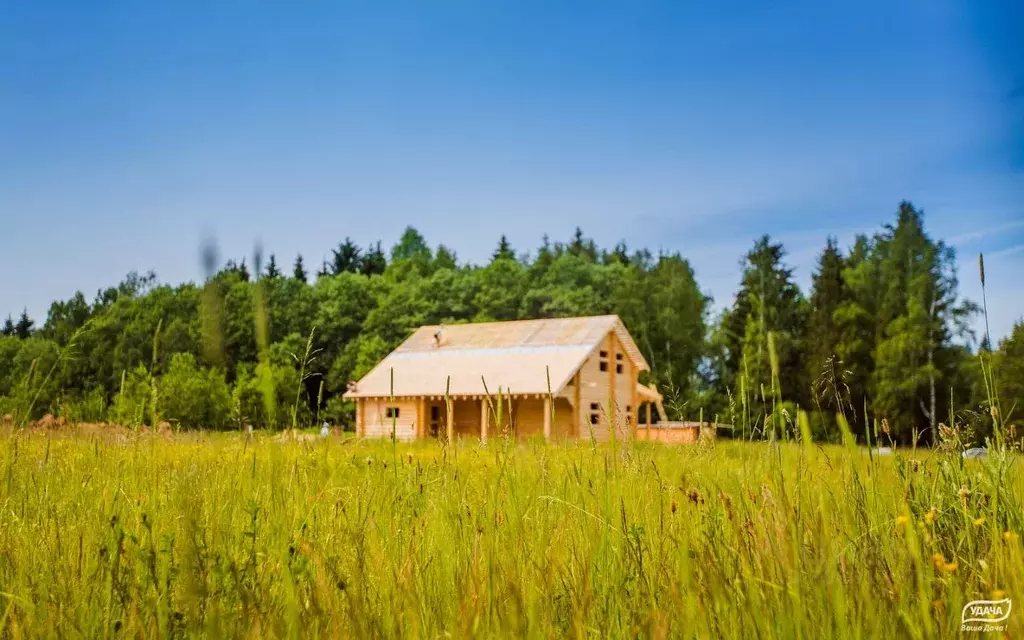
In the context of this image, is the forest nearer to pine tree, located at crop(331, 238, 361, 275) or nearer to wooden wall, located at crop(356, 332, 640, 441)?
wooden wall, located at crop(356, 332, 640, 441)

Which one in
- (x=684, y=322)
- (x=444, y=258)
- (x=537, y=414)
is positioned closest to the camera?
(x=537, y=414)

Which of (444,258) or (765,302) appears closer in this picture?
(765,302)

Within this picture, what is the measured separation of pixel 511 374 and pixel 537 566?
2614 cm

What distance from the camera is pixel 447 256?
235 feet

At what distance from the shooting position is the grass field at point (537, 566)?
1793 millimetres

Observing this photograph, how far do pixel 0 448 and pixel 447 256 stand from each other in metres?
65.1

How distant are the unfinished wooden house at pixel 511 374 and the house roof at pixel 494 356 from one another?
0.13ft

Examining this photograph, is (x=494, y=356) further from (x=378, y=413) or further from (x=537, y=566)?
(x=537, y=566)

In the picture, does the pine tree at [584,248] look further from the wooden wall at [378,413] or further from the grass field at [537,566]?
the grass field at [537,566]

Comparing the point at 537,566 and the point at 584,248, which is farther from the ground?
the point at 584,248

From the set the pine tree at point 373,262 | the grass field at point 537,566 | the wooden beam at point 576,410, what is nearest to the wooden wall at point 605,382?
the wooden beam at point 576,410

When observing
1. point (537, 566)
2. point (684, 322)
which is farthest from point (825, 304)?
point (537, 566)

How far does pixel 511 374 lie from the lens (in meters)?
28.4

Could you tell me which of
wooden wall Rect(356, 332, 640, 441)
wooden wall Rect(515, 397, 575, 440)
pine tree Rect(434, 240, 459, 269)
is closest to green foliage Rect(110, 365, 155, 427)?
wooden wall Rect(515, 397, 575, 440)
